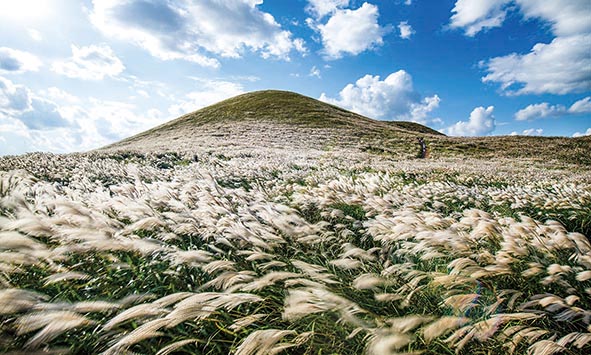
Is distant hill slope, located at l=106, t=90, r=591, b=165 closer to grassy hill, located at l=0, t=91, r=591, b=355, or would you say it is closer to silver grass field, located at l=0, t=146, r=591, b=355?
grassy hill, located at l=0, t=91, r=591, b=355

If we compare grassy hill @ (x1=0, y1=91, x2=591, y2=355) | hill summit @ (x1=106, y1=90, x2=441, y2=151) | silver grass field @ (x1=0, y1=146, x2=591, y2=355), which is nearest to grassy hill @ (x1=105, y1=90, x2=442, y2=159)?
hill summit @ (x1=106, y1=90, x2=441, y2=151)

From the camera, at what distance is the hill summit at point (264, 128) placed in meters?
38.8

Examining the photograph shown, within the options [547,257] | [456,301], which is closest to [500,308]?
[456,301]

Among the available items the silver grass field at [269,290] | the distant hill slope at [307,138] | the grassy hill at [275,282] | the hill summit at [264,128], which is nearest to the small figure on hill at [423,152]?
the distant hill slope at [307,138]

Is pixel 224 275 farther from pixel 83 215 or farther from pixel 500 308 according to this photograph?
pixel 500 308

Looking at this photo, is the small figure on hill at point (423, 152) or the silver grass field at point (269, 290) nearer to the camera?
the silver grass field at point (269, 290)

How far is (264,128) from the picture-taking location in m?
48.3

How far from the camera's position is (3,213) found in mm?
3289

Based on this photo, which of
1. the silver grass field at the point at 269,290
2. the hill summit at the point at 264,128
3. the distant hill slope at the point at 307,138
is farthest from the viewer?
the hill summit at the point at 264,128

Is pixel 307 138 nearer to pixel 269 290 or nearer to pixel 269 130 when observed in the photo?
pixel 269 130

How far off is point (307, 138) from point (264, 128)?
904 cm

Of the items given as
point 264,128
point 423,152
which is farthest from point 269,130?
point 423,152

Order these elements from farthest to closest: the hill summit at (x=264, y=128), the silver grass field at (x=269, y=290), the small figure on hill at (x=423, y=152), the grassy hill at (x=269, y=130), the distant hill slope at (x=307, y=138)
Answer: the hill summit at (x=264, y=128) < the grassy hill at (x=269, y=130) < the small figure on hill at (x=423, y=152) < the distant hill slope at (x=307, y=138) < the silver grass field at (x=269, y=290)

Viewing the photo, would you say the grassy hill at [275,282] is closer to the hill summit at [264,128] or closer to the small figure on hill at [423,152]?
the hill summit at [264,128]
